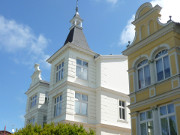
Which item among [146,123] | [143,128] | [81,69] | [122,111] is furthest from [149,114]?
[81,69]

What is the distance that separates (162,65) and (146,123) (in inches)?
153

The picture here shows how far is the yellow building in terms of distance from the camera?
1534 centimetres

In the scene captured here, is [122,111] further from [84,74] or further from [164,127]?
[164,127]

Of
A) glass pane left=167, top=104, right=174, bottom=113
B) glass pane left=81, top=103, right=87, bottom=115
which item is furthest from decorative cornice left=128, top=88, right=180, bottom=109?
glass pane left=81, top=103, right=87, bottom=115

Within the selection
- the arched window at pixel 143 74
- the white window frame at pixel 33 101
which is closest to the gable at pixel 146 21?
the arched window at pixel 143 74

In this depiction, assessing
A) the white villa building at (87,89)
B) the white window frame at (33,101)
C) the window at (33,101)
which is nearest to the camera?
the white villa building at (87,89)

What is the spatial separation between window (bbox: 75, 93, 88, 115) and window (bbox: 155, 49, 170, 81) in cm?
1035

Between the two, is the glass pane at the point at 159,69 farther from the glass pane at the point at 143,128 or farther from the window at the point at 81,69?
the window at the point at 81,69

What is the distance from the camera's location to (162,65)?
1669cm

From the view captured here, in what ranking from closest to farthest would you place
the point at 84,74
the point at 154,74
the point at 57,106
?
the point at 154,74, the point at 57,106, the point at 84,74

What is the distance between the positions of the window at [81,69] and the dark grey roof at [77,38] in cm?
177

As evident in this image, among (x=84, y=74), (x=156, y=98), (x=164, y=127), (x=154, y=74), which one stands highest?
(x=84, y=74)

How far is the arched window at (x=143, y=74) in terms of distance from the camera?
17.7 m

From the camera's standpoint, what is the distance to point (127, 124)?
2667 cm
